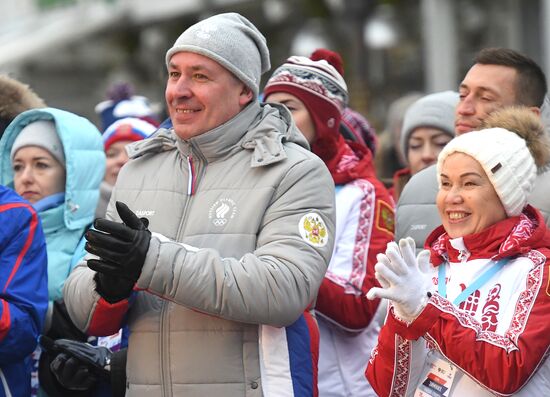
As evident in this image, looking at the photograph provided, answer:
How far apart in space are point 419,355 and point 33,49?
66.7ft

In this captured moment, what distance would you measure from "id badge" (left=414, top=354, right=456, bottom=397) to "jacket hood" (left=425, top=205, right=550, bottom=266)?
1.10ft

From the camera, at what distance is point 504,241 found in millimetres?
3514

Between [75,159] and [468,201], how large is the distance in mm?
2026

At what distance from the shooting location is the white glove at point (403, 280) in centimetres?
323

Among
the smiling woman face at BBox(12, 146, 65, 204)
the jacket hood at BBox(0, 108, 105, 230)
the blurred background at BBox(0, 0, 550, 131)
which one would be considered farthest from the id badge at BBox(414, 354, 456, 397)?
the blurred background at BBox(0, 0, 550, 131)

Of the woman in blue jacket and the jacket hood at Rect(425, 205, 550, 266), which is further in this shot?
the woman in blue jacket

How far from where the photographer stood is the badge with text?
11.7ft

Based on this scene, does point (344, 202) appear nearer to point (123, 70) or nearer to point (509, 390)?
point (509, 390)

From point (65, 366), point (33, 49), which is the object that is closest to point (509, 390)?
point (65, 366)

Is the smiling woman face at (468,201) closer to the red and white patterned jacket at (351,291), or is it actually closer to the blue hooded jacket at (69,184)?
the red and white patterned jacket at (351,291)

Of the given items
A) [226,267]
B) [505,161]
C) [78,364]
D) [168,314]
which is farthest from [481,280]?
[78,364]

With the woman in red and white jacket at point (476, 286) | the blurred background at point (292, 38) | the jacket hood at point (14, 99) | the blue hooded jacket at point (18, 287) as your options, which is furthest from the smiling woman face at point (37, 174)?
the blurred background at point (292, 38)

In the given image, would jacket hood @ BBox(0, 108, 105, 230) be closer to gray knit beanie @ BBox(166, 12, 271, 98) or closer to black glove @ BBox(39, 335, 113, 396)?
black glove @ BBox(39, 335, 113, 396)

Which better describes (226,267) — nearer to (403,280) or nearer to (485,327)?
(403,280)
